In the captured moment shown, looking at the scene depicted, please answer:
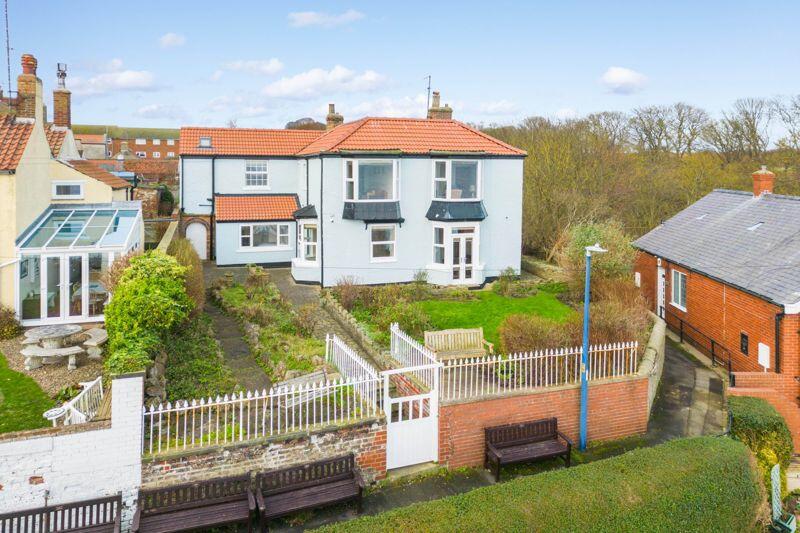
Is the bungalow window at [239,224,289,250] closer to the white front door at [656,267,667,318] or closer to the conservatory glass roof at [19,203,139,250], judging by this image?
the conservatory glass roof at [19,203,139,250]

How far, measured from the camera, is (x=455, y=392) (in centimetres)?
1179

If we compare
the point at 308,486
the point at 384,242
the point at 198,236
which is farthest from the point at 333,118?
the point at 308,486

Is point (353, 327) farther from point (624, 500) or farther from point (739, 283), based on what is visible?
point (739, 283)

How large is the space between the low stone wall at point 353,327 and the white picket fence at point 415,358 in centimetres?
68

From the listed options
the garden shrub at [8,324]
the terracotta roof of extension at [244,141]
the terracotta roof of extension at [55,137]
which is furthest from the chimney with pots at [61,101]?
the garden shrub at [8,324]

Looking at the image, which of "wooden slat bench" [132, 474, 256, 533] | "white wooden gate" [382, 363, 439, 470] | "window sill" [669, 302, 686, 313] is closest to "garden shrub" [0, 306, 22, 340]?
"wooden slat bench" [132, 474, 256, 533]

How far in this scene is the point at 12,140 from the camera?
16297 millimetres

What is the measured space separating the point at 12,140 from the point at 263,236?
1276 centimetres

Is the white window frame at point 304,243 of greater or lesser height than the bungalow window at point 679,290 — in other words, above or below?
above

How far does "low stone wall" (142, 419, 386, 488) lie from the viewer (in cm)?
924

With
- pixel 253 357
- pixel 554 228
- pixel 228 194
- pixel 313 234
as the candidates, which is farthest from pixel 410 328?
pixel 554 228

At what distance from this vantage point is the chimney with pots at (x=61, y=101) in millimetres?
24906

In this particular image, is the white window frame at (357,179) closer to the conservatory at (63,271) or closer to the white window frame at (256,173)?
the white window frame at (256,173)

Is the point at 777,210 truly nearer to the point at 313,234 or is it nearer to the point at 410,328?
the point at 410,328
